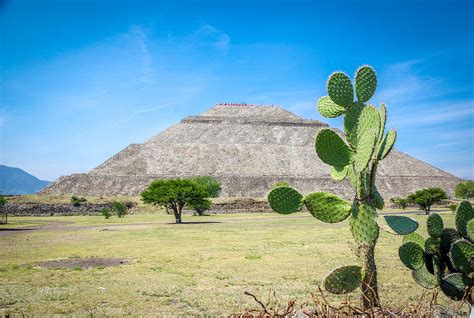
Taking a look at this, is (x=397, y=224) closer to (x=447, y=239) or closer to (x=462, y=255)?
(x=462, y=255)

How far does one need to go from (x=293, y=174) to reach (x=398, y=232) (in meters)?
95.3

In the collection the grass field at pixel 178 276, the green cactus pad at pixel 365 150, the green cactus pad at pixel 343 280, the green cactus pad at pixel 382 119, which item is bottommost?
the grass field at pixel 178 276

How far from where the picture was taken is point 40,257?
1528 centimetres

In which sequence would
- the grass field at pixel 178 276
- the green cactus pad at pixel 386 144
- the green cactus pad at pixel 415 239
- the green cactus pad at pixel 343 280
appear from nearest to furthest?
1. the green cactus pad at pixel 386 144
2. the green cactus pad at pixel 343 280
3. the green cactus pad at pixel 415 239
4. the grass field at pixel 178 276

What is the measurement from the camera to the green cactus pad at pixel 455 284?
5.61m

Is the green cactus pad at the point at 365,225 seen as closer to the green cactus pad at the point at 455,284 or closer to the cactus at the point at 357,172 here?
the cactus at the point at 357,172

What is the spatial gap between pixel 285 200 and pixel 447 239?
2763 millimetres

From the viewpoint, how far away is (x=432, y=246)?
607 centimetres

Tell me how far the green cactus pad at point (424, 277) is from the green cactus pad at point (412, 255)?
0.13 metres

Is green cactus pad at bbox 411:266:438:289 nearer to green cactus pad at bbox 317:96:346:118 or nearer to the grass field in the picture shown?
the grass field

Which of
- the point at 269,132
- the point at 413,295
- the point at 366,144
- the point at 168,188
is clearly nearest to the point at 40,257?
the point at 413,295

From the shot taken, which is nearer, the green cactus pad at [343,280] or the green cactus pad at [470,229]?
the green cactus pad at [343,280]

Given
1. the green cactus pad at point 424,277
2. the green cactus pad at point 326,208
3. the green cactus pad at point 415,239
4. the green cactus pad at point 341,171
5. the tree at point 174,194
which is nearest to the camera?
the green cactus pad at point 326,208

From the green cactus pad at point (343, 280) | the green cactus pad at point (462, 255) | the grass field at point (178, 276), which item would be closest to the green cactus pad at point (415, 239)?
the green cactus pad at point (462, 255)
